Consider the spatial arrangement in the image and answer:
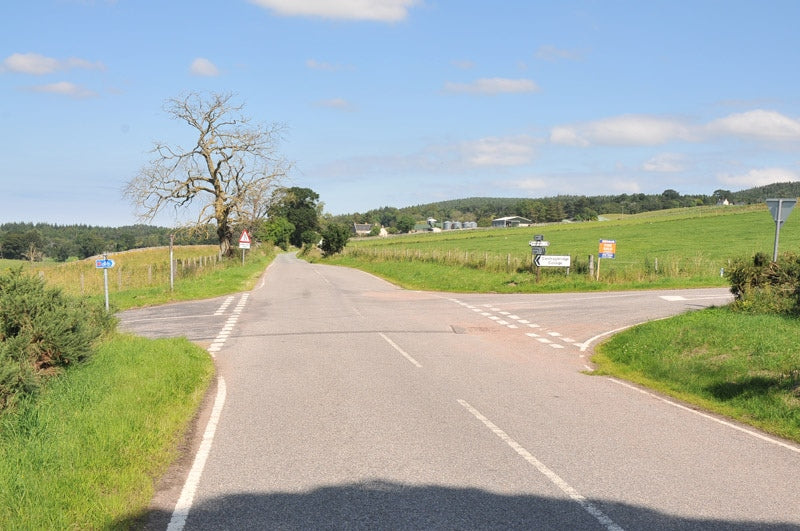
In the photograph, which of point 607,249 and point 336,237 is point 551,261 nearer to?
point 607,249

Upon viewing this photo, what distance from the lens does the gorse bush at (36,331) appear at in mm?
7812

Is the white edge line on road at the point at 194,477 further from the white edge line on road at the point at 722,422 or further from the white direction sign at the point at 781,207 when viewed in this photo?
the white direction sign at the point at 781,207

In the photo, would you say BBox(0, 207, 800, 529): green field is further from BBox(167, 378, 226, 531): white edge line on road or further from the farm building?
the farm building

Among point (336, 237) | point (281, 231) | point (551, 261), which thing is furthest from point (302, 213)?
point (551, 261)

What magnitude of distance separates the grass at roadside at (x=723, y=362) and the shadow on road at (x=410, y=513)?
3.95 m

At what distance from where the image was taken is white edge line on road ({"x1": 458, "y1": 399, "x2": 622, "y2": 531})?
5024 millimetres

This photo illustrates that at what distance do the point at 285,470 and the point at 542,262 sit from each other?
26.0 m

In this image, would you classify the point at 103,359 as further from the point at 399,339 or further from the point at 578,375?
the point at 578,375

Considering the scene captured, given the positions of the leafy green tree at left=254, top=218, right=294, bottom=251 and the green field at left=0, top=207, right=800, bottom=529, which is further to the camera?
the leafy green tree at left=254, top=218, right=294, bottom=251

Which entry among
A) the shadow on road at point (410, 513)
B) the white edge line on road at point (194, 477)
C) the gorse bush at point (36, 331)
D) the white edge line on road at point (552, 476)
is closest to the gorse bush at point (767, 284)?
the white edge line on road at point (552, 476)

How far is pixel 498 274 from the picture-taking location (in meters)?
34.8

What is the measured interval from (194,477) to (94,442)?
117cm

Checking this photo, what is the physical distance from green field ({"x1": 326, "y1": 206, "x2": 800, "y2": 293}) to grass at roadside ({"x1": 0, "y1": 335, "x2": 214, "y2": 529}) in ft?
47.1

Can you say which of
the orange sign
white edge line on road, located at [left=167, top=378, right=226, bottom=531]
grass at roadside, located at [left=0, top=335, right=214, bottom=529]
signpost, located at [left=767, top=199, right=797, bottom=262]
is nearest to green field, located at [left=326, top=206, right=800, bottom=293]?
the orange sign
